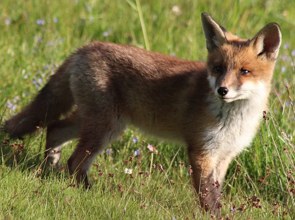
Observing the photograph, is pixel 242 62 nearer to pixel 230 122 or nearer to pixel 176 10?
pixel 230 122

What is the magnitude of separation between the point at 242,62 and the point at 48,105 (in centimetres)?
180

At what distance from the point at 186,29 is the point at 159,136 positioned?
10.6ft

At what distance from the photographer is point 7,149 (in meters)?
5.84

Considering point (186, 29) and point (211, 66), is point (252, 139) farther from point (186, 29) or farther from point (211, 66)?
point (186, 29)

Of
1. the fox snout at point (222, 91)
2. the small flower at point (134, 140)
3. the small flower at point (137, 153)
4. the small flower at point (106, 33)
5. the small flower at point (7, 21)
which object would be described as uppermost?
the fox snout at point (222, 91)

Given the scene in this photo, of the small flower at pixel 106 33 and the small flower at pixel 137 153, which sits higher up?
the small flower at pixel 137 153

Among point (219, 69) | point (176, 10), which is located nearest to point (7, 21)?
point (176, 10)

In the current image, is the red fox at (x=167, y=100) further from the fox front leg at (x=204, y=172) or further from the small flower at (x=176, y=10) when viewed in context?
the small flower at (x=176, y=10)

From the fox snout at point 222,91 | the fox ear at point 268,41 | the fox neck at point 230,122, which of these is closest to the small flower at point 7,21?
the fox neck at point 230,122

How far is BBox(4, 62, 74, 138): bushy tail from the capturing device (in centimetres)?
598

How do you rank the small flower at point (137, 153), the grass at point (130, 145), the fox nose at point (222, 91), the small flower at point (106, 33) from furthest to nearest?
the small flower at point (106, 33), the small flower at point (137, 153), the fox nose at point (222, 91), the grass at point (130, 145)

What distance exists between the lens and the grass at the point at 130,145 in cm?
477

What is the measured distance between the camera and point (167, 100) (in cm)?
599

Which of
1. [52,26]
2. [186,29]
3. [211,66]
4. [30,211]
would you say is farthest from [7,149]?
[186,29]
